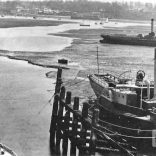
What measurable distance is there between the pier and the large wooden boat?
3.48 ft

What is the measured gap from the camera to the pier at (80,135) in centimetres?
2778

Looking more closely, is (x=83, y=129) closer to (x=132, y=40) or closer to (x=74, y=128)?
(x=74, y=128)

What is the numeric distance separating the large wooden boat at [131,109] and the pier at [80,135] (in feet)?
3.48

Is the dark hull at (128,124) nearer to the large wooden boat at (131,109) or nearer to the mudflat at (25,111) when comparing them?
the large wooden boat at (131,109)

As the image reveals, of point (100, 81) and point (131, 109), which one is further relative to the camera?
point (100, 81)

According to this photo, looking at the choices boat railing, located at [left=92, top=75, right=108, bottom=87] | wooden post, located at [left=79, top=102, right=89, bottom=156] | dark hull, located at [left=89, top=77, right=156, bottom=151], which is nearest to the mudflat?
wooden post, located at [left=79, top=102, right=89, bottom=156]

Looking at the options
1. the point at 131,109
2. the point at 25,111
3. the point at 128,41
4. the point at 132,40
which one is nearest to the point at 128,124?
the point at 131,109

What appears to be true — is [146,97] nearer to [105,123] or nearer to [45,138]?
[105,123]

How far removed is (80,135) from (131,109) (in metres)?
4.99

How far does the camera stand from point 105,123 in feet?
114

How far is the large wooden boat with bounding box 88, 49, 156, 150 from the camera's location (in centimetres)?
2997

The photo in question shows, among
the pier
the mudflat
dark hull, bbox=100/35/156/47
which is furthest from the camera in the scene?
dark hull, bbox=100/35/156/47

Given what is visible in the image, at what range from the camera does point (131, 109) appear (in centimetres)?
3244

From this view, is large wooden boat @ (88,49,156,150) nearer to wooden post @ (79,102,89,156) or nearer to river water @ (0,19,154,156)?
wooden post @ (79,102,89,156)
